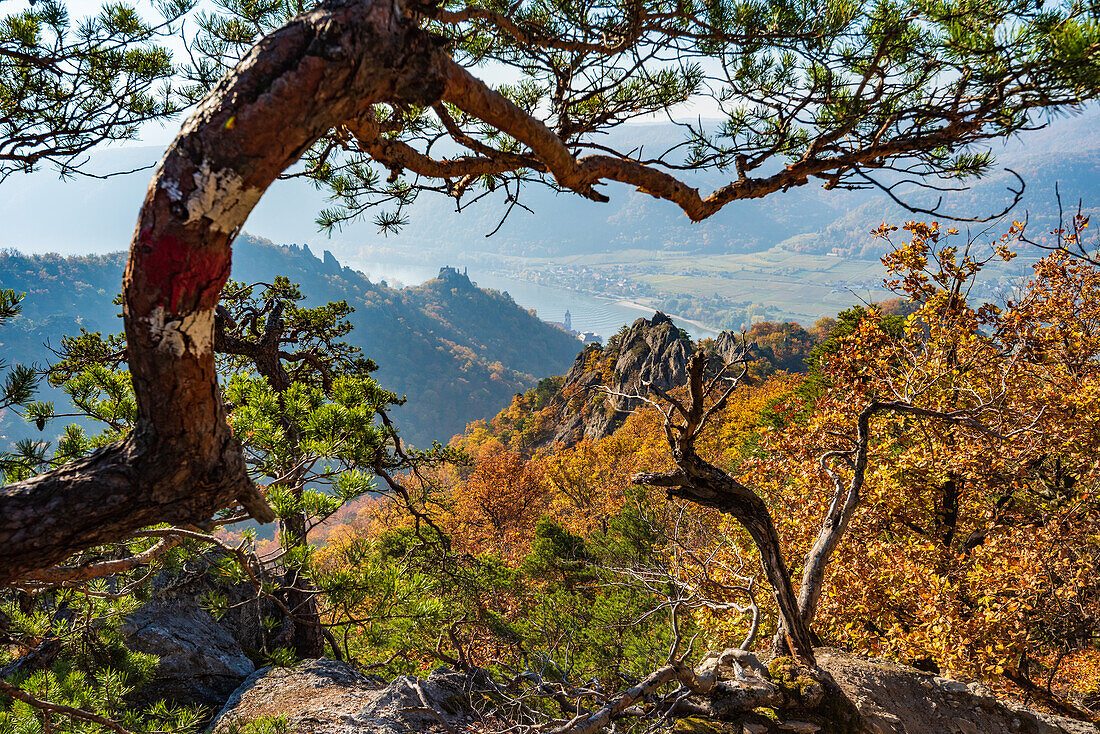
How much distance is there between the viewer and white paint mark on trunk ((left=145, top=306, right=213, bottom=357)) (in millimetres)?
1081

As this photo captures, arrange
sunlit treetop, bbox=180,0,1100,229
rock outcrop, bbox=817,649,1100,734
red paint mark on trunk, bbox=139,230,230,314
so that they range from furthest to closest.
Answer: rock outcrop, bbox=817,649,1100,734 < sunlit treetop, bbox=180,0,1100,229 < red paint mark on trunk, bbox=139,230,230,314

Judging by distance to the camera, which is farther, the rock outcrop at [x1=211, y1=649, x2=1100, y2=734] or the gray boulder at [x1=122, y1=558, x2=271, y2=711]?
the gray boulder at [x1=122, y1=558, x2=271, y2=711]

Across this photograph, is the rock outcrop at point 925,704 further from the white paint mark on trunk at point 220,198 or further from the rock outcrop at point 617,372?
the rock outcrop at point 617,372

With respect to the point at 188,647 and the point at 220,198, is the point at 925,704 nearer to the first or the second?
the point at 220,198

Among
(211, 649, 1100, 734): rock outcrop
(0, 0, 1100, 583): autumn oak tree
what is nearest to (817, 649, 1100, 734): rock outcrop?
(211, 649, 1100, 734): rock outcrop

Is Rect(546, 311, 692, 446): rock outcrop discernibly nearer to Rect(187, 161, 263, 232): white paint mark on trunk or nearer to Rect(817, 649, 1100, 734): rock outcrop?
Rect(817, 649, 1100, 734): rock outcrop

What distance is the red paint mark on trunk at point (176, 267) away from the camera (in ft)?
3.47

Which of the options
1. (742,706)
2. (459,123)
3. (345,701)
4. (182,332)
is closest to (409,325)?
(345,701)

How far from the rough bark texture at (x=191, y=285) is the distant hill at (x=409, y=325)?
7857cm

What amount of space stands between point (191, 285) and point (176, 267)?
0.04 metres

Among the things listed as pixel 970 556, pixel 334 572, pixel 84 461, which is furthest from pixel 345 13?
pixel 970 556

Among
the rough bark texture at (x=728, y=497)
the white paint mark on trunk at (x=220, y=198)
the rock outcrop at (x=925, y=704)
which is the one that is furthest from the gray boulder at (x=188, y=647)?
the rock outcrop at (x=925, y=704)

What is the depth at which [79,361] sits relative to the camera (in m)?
4.67

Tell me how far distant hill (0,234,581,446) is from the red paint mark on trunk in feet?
258
